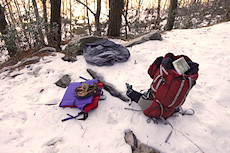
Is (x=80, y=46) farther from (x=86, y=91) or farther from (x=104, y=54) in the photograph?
(x=86, y=91)

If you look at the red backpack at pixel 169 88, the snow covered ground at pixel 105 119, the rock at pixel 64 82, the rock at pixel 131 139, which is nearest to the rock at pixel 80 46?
the snow covered ground at pixel 105 119

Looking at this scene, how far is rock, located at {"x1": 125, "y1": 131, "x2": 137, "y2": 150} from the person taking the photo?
161 centimetres

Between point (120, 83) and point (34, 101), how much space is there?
1.69 metres

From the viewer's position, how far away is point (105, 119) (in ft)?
6.58

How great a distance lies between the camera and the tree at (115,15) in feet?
18.5

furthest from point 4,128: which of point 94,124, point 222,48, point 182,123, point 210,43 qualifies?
point 210,43

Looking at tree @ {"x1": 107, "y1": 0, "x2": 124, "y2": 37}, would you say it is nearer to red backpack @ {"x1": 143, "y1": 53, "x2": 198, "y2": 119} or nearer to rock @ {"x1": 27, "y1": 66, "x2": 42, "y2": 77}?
rock @ {"x1": 27, "y1": 66, "x2": 42, "y2": 77}

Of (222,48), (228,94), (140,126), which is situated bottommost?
(140,126)

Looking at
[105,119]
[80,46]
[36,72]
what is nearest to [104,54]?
[80,46]

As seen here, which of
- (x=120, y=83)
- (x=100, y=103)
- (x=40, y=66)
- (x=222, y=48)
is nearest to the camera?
(x=100, y=103)

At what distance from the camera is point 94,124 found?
6.30ft

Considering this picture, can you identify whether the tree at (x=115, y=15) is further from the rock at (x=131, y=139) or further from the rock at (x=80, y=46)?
the rock at (x=131, y=139)

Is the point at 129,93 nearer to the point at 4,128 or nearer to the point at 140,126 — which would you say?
the point at 140,126

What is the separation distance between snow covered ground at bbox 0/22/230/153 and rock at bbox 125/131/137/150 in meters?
0.05
